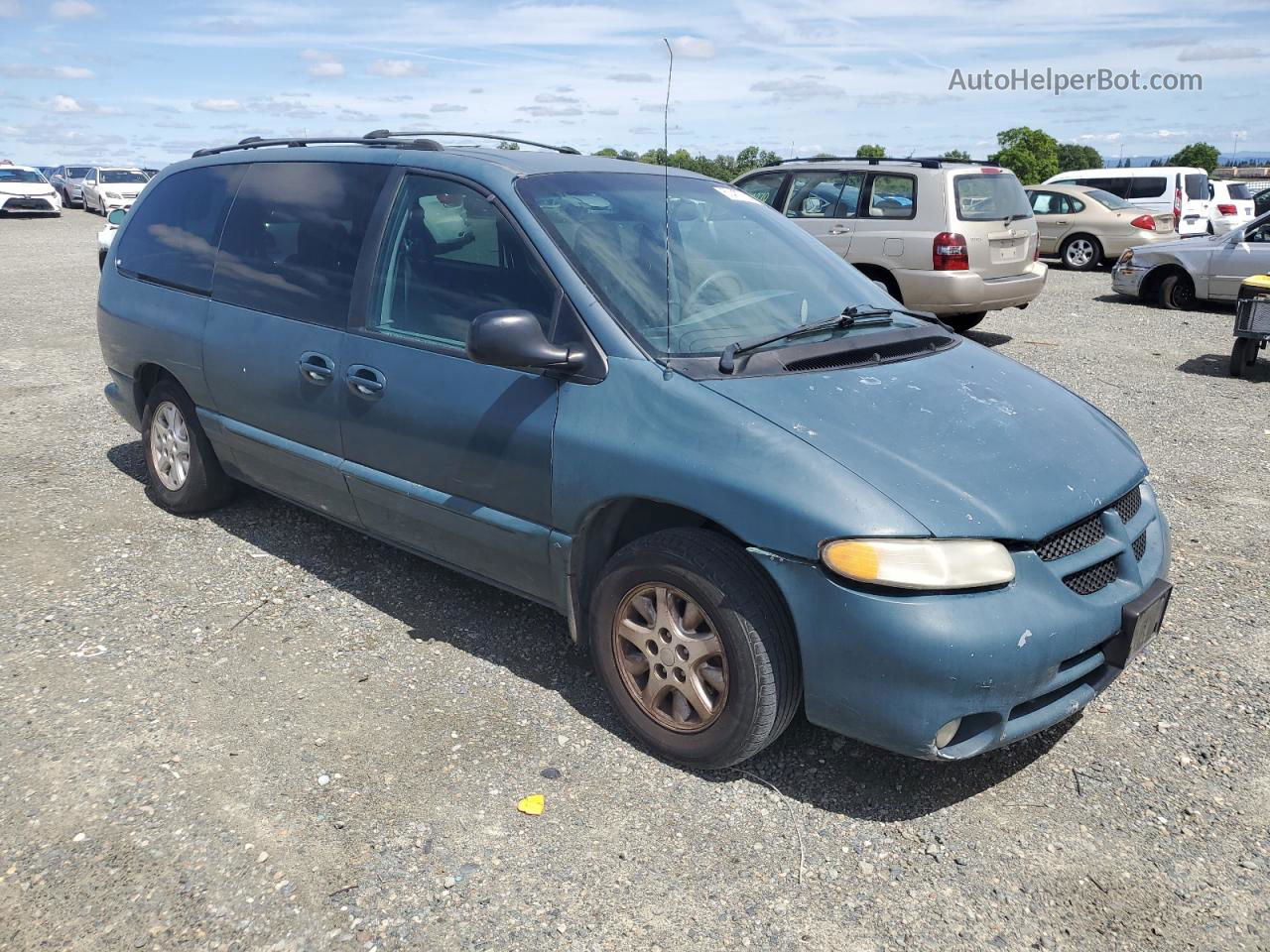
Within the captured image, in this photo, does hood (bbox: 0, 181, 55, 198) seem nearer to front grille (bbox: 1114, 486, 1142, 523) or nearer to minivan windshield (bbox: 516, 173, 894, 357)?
minivan windshield (bbox: 516, 173, 894, 357)

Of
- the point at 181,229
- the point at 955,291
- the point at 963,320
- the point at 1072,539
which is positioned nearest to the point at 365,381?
the point at 181,229

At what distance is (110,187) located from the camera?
3098 cm

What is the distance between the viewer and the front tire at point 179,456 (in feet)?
16.6

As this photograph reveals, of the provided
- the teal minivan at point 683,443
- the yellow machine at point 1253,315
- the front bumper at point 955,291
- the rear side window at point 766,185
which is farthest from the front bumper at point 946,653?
the rear side window at point 766,185

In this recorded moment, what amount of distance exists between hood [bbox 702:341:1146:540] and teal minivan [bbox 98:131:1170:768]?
0.01 metres

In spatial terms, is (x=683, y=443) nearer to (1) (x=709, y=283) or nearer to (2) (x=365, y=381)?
(1) (x=709, y=283)

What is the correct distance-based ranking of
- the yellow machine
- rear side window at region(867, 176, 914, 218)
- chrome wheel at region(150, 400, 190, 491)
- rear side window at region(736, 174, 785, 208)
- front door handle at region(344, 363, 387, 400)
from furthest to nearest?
rear side window at region(736, 174, 785, 208) < rear side window at region(867, 176, 914, 218) < the yellow machine < chrome wheel at region(150, 400, 190, 491) < front door handle at region(344, 363, 387, 400)

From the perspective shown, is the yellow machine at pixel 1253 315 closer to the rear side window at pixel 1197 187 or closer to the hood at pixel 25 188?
the rear side window at pixel 1197 187

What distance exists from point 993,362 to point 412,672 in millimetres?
2425

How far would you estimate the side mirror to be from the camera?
126 inches

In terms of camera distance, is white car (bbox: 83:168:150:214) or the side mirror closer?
the side mirror

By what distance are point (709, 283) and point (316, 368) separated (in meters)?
1.60

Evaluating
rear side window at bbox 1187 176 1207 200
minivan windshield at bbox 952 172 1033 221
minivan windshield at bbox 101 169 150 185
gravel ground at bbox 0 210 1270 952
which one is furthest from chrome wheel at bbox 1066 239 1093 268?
minivan windshield at bbox 101 169 150 185

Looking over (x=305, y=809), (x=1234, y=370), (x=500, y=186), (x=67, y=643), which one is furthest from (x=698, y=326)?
(x=1234, y=370)
